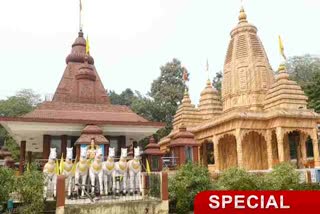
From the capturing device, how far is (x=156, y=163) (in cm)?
1978

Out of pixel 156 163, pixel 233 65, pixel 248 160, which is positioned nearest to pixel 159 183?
pixel 156 163

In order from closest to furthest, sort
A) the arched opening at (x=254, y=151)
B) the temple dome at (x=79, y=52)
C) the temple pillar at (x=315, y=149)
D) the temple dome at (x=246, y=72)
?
the temple pillar at (x=315, y=149), the temple dome at (x=79, y=52), the arched opening at (x=254, y=151), the temple dome at (x=246, y=72)

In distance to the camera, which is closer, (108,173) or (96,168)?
(96,168)

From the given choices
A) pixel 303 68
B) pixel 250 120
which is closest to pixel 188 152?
pixel 250 120

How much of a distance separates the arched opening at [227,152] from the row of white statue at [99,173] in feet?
50.3

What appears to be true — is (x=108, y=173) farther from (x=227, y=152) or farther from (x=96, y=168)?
(x=227, y=152)

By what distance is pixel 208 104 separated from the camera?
117 feet

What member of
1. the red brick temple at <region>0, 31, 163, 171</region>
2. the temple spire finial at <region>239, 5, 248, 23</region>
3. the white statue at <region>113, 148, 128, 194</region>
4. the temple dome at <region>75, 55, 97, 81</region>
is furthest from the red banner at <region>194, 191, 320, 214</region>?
the temple spire finial at <region>239, 5, 248, 23</region>

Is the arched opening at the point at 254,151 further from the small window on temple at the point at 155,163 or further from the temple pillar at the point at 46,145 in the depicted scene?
the temple pillar at the point at 46,145

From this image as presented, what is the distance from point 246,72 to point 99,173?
19.3 metres

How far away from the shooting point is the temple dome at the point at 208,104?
35.1 meters

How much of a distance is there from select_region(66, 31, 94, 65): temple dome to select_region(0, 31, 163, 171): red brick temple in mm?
1826

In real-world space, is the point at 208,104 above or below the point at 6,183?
above

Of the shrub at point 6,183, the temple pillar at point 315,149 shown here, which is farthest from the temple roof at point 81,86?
the temple pillar at point 315,149
